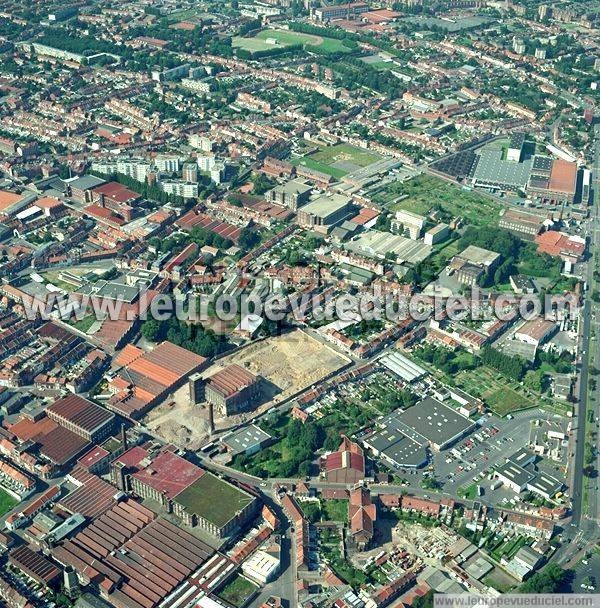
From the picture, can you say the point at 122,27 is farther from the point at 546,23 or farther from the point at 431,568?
the point at 431,568

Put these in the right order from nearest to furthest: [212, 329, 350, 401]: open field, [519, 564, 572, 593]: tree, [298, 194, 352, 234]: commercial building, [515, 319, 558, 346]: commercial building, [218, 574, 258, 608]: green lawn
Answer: [218, 574, 258, 608]: green lawn → [519, 564, 572, 593]: tree → [212, 329, 350, 401]: open field → [515, 319, 558, 346]: commercial building → [298, 194, 352, 234]: commercial building

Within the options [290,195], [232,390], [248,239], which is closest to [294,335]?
[232,390]

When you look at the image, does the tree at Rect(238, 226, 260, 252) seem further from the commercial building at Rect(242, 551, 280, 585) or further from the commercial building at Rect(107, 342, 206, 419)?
the commercial building at Rect(242, 551, 280, 585)

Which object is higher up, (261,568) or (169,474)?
(169,474)

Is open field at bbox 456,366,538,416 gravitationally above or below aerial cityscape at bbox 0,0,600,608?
below

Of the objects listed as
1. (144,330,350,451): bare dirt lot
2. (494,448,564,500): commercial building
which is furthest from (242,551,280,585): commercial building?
(494,448,564,500): commercial building

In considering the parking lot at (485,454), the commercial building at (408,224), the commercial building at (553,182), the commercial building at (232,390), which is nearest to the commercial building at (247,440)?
the commercial building at (232,390)

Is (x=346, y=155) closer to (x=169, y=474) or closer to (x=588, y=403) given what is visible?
(x=588, y=403)
